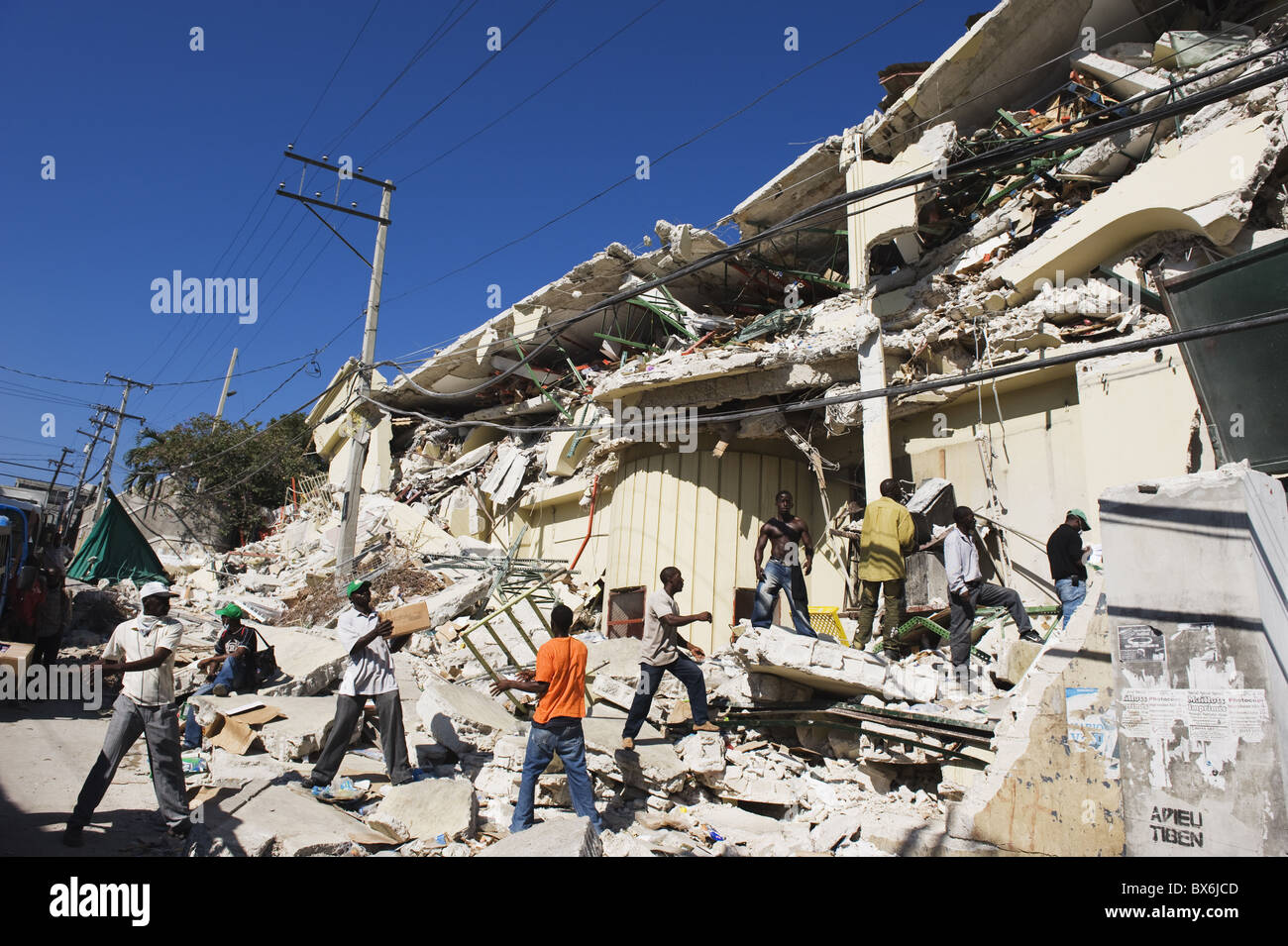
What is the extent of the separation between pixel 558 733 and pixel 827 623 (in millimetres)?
4532

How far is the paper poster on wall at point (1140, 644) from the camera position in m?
3.86

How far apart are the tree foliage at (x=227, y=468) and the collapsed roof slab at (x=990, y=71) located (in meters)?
17.5

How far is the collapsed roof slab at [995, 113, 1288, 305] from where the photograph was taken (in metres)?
6.98

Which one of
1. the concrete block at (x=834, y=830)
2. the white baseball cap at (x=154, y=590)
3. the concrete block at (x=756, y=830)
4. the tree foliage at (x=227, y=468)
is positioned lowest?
the concrete block at (x=756, y=830)

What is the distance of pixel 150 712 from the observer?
15.1 ft

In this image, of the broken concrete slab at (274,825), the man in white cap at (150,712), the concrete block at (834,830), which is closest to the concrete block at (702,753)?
the concrete block at (834,830)

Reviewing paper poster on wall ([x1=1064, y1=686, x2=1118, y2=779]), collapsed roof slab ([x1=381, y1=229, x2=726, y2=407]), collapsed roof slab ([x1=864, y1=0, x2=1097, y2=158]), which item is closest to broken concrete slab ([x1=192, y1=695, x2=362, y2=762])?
paper poster on wall ([x1=1064, y1=686, x2=1118, y2=779])

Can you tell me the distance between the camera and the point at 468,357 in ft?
56.0

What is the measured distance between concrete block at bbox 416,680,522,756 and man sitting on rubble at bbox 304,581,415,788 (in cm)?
81

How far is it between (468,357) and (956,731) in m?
13.8

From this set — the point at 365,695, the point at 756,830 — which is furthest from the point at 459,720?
the point at 756,830

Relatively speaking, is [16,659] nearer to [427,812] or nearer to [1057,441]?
[427,812]

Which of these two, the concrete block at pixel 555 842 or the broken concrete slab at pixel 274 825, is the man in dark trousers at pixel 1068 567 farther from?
the broken concrete slab at pixel 274 825

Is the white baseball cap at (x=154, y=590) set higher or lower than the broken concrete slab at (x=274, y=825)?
higher
